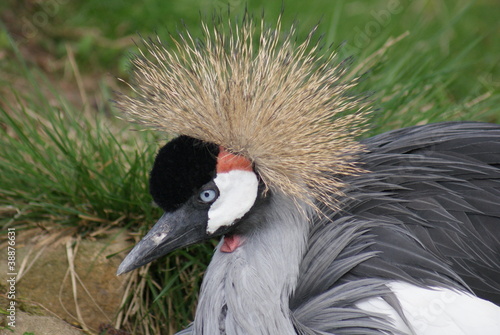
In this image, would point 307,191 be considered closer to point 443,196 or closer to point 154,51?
point 443,196

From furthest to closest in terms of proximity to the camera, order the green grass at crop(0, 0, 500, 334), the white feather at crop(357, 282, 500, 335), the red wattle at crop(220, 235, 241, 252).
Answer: the green grass at crop(0, 0, 500, 334) < the red wattle at crop(220, 235, 241, 252) < the white feather at crop(357, 282, 500, 335)

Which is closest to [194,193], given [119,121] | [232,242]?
[232,242]

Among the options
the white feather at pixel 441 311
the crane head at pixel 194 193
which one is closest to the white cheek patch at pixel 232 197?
the crane head at pixel 194 193

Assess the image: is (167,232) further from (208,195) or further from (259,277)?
(259,277)

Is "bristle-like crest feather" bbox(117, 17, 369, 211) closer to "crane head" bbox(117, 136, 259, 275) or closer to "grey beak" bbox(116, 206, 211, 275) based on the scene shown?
"crane head" bbox(117, 136, 259, 275)

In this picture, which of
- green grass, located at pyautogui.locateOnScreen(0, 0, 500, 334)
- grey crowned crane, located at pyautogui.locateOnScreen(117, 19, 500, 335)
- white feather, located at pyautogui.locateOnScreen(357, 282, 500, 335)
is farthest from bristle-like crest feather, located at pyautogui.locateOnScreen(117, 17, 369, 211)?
white feather, located at pyautogui.locateOnScreen(357, 282, 500, 335)

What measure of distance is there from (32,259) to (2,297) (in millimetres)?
178

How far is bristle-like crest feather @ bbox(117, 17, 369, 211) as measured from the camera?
1.49 metres

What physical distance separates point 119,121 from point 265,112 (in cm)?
121

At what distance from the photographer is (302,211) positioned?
1.53 meters

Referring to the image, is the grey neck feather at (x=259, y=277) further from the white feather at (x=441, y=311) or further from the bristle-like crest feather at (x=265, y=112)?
the white feather at (x=441, y=311)

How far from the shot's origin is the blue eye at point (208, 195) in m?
1.49

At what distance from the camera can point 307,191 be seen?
5.00 feet

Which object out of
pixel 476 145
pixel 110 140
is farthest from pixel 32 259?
pixel 476 145
